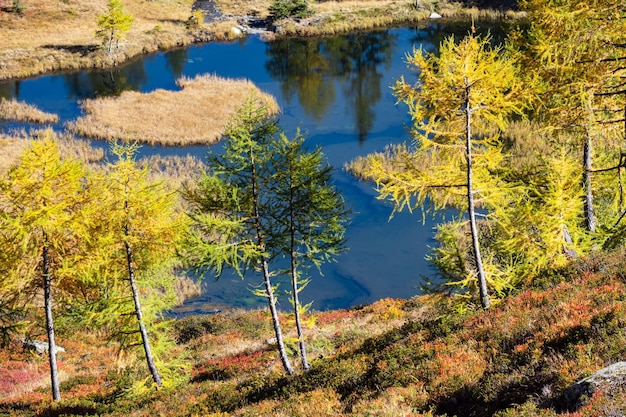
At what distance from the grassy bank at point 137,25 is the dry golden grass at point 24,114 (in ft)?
43.6

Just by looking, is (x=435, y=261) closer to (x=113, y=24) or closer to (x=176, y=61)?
(x=176, y=61)

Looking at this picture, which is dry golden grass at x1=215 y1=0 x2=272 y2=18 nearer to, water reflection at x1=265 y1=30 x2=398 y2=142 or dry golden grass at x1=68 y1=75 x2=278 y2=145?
water reflection at x1=265 y1=30 x2=398 y2=142

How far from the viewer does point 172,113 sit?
5191 cm

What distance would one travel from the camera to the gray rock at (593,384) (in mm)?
7738

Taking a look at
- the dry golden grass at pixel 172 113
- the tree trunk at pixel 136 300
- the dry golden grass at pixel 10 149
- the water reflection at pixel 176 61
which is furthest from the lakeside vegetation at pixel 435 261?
the water reflection at pixel 176 61

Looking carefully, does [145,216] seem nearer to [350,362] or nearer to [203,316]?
[350,362]

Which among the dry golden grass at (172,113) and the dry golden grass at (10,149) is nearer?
the dry golden grass at (10,149)

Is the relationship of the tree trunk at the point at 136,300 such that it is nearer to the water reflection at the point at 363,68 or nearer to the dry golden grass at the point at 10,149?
the dry golden grass at the point at 10,149

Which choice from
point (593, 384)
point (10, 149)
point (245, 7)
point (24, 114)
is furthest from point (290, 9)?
point (593, 384)

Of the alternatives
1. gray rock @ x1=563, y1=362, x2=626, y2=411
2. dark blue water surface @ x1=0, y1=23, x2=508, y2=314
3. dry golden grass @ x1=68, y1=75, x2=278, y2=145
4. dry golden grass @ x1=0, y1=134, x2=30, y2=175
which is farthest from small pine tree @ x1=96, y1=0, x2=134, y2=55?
gray rock @ x1=563, y1=362, x2=626, y2=411

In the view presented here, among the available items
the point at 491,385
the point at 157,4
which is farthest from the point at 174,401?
the point at 157,4

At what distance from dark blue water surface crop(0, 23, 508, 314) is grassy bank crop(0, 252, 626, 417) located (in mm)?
7207

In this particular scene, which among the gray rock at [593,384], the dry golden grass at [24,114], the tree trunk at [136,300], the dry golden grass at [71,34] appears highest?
the dry golden grass at [71,34]

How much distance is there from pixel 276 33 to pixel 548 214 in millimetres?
70848
